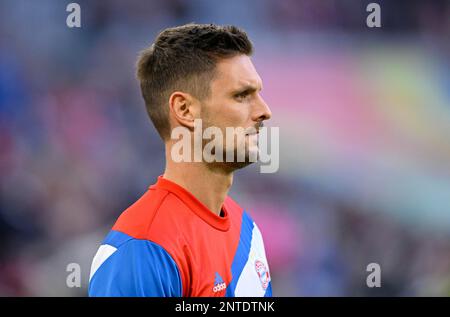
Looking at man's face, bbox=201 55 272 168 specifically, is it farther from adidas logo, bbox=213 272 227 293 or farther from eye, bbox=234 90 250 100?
adidas logo, bbox=213 272 227 293

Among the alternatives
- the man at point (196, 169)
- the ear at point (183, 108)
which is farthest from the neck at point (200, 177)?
the ear at point (183, 108)

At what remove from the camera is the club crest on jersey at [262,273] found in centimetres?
210

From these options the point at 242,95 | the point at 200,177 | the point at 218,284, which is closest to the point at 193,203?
the point at 200,177

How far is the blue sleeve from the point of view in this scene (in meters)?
1.66

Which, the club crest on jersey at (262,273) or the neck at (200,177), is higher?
the neck at (200,177)

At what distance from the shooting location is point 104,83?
5027mm

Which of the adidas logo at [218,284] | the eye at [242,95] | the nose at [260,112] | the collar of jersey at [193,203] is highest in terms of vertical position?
the eye at [242,95]

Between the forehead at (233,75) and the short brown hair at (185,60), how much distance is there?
2 centimetres

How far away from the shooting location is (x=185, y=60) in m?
1.95

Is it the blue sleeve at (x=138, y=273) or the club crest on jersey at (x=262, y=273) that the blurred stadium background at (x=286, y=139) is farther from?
the blue sleeve at (x=138, y=273)

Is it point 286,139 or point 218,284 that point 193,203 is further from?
point 286,139

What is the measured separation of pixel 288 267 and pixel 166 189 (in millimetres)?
3159

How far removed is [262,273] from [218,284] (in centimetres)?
34
